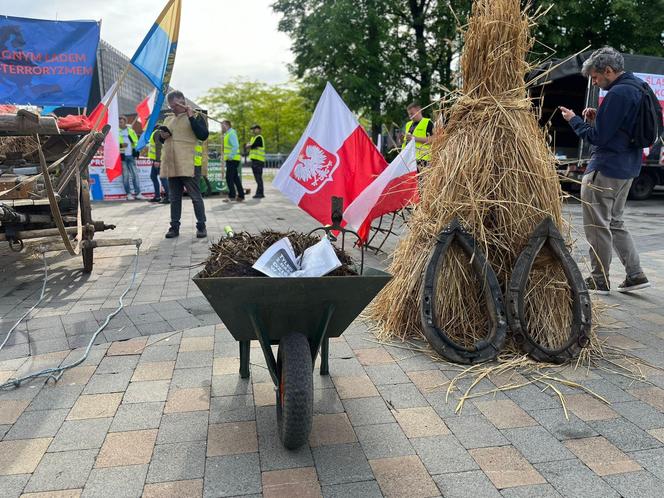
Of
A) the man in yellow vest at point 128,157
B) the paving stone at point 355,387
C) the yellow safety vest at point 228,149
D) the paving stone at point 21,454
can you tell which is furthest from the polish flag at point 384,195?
the man in yellow vest at point 128,157

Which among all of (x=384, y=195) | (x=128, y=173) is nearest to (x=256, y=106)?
(x=128, y=173)

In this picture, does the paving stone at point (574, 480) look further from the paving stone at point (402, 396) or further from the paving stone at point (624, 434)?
the paving stone at point (402, 396)

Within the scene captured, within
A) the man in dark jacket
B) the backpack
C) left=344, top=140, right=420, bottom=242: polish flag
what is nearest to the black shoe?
the man in dark jacket

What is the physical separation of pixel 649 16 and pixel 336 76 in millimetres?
10041

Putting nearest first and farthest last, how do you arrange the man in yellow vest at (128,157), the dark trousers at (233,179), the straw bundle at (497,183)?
the straw bundle at (497,183)
the man in yellow vest at (128,157)
the dark trousers at (233,179)

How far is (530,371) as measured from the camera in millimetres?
3100

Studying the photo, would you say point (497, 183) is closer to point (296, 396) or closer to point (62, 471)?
point (296, 396)

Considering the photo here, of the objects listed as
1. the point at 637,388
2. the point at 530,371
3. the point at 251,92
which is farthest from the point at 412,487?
the point at 251,92

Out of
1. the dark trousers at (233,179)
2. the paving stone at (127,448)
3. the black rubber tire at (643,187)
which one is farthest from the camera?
the black rubber tire at (643,187)

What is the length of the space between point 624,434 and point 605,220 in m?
2.53

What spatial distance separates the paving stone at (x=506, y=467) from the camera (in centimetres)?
210

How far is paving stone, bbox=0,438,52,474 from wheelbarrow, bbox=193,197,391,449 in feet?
3.24

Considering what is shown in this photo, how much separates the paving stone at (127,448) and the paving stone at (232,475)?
31 centimetres

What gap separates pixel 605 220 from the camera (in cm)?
448
